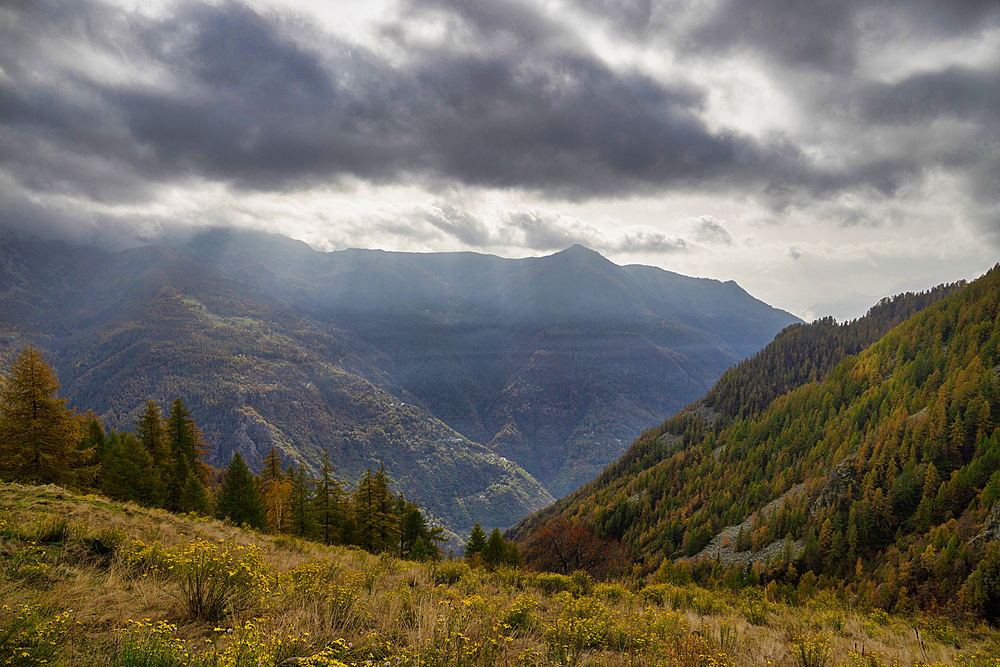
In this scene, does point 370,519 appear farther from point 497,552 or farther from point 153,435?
point 153,435

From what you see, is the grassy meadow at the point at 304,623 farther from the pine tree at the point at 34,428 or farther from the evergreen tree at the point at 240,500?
the evergreen tree at the point at 240,500

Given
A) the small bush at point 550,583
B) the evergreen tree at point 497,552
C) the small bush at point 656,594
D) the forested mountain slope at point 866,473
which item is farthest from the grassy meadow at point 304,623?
the forested mountain slope at point 866,473

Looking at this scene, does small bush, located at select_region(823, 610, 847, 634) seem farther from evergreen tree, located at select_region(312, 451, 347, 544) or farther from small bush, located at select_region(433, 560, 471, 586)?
evergreen tree, located at select_region(312, 451, 347, 544)

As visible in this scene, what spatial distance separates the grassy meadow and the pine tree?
18.8 meters

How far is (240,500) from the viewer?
36844 mm

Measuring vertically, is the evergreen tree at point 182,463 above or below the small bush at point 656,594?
below

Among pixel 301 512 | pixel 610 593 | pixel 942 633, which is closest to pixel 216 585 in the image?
pixel 610 593

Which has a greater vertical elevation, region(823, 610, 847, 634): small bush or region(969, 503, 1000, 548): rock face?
region(823, 610, 847, 634): small bush

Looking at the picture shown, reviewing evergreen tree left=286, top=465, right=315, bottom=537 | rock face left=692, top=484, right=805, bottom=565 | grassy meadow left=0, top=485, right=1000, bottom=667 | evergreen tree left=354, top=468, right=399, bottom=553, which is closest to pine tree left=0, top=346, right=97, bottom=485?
evergreen tree left=286, top=465, right=315, bottom=537

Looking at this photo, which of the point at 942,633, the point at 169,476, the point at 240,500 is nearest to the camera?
the point at 942,633

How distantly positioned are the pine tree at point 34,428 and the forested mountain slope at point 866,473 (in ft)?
193

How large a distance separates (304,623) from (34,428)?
31.4 metres

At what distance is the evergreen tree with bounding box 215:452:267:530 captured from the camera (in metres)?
36.0

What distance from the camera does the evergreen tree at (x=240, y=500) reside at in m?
36.0
